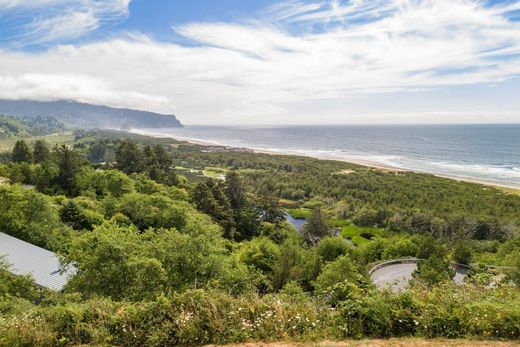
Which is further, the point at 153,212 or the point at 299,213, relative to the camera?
the point at 299,213

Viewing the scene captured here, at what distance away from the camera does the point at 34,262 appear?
744 inches

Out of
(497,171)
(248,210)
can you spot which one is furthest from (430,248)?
(497,171)

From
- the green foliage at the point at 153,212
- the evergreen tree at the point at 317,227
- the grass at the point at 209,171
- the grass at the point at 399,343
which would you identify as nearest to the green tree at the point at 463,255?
the evergreen tree at the point at 317,227

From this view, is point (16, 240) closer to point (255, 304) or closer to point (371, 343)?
point (255, 304)

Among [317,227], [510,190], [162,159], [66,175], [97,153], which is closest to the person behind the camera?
[66,175]

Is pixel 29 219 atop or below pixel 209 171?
atop

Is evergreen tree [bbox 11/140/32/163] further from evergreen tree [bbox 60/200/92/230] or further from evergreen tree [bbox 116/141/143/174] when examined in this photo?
evergreen tree [bbox 60/200/92/230]

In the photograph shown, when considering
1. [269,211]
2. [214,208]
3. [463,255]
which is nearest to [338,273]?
[463,255]

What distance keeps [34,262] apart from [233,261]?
451 inches

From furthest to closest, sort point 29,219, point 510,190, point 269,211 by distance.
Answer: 1. point 510,190
2. point 269,211
3. point 29,219

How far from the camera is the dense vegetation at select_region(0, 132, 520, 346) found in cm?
737

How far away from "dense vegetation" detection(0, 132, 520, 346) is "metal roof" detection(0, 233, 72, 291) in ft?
5.14

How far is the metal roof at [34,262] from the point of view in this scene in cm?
1716

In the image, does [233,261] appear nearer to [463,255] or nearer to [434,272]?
[434,272]
